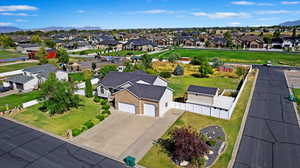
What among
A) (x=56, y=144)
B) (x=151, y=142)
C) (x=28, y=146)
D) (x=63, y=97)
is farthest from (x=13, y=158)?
(x=151, y=142)

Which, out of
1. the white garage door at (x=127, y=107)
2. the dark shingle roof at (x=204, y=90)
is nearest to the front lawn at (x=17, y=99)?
the white garage door at (x=127, y=107)

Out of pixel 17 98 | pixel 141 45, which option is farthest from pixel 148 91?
pixel 141 45

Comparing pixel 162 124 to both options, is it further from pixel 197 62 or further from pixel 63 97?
pixel 197 62

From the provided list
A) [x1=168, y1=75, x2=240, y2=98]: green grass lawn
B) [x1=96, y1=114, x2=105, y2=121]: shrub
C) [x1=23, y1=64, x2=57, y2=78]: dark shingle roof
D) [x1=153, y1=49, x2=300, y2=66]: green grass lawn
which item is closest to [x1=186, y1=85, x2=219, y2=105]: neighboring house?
[x1=168, y1=75, x2=240, y2=98]: green grass lawn

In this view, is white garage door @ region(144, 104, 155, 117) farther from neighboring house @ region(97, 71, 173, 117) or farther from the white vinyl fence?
the white vinyl fence

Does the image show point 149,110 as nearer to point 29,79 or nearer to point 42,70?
point 29,79
